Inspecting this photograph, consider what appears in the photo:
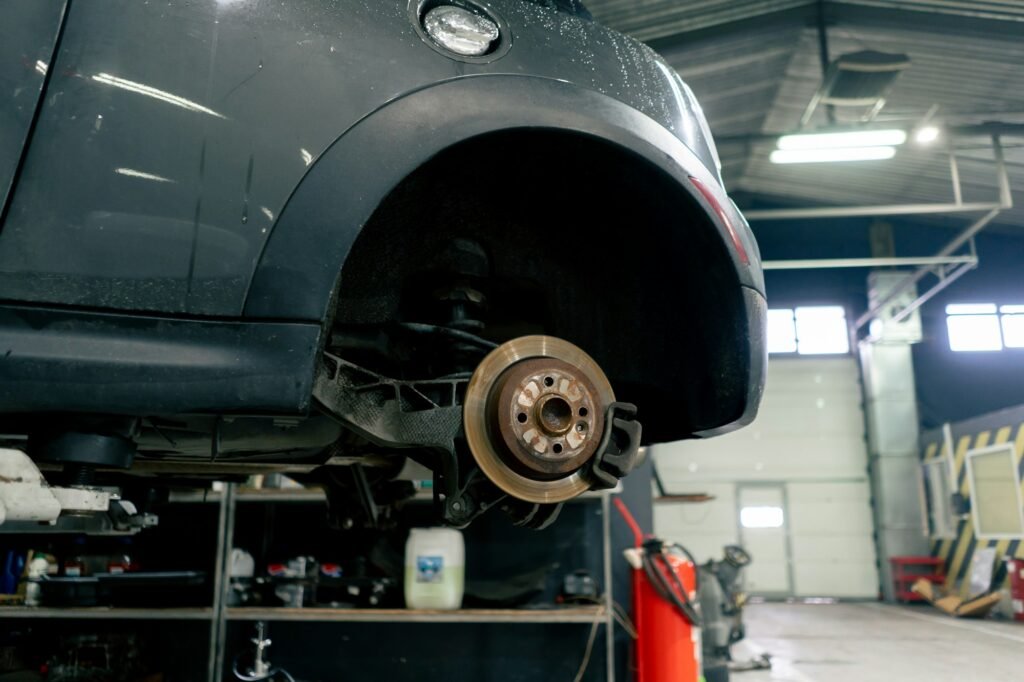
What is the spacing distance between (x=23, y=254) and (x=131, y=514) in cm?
93

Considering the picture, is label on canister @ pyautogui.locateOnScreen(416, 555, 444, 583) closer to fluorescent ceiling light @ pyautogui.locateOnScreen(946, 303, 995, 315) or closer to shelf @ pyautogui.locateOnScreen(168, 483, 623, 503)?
shelf @ pyautogui.locateOnScreen(168, 483, 623, 503)

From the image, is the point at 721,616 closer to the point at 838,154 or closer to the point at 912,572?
the point at 838,154

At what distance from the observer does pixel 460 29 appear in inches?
44.4

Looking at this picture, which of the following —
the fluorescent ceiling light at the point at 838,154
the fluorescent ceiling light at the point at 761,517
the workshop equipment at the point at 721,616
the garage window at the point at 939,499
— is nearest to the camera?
the workshop equipment at the point at 721,616

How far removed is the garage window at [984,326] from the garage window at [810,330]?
1533mm

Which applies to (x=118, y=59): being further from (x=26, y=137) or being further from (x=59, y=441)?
(x=59, y=441)

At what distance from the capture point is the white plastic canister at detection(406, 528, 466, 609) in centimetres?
359

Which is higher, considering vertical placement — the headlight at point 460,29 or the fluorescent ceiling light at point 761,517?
the headlight at point 460,29

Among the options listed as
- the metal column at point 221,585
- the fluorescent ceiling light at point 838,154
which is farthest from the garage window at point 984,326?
the metal column at point 221,585

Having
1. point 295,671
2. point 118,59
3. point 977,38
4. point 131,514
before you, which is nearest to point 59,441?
point 118,59

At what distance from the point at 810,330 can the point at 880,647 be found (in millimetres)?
6972

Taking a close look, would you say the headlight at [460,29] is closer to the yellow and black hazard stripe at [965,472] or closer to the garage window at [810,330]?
the yellow and black hazard stripe at [965,472]

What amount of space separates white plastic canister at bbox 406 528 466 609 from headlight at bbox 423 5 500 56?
2897mm

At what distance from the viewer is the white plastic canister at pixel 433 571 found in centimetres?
359
